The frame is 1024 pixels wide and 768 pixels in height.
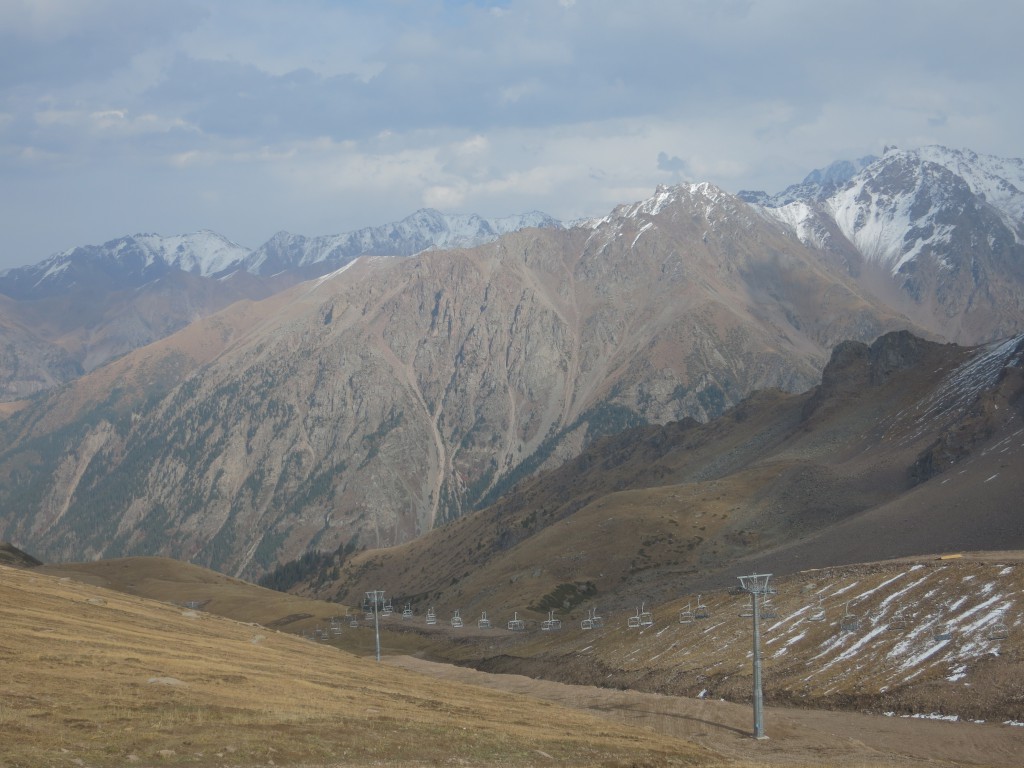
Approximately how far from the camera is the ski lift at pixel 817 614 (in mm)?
89363

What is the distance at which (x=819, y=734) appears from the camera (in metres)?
64.6

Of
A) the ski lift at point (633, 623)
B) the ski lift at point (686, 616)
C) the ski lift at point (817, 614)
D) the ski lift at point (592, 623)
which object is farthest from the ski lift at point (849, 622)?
the ski lift at point (592, 623)

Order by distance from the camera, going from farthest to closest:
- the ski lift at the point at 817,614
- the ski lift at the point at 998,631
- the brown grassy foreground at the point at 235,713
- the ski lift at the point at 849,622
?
the ski lift at the point at 817,614
the ski lift at the point at 849,622
the ski lift at the point at 998,631
the brown grassy foreground at the point at 235,713

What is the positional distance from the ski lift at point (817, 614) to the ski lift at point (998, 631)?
17.7 meters

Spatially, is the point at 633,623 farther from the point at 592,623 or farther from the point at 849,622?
the point at 849,622

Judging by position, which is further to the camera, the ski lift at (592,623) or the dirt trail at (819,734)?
the ski lift at (592,623)

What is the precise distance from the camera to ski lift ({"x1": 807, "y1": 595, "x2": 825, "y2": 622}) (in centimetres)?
8936

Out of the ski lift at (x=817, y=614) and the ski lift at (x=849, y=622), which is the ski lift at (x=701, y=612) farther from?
the ski lift at (x=849, y=622)

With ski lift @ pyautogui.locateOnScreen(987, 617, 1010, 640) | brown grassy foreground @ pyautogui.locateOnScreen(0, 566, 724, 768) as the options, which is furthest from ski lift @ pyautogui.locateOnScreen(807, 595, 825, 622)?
brown grassy foreground @ pyautogui.locateOnScreen(0, 566, 724, 768)

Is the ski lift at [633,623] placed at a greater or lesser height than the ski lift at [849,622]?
lesser

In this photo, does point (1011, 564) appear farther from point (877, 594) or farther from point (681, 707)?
point (681, 707)

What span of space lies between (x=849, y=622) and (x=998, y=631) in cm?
1436

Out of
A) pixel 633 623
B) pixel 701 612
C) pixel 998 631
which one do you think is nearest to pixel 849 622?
pixel 998 631

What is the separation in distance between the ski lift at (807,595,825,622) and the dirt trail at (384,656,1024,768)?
1576 centimetres
